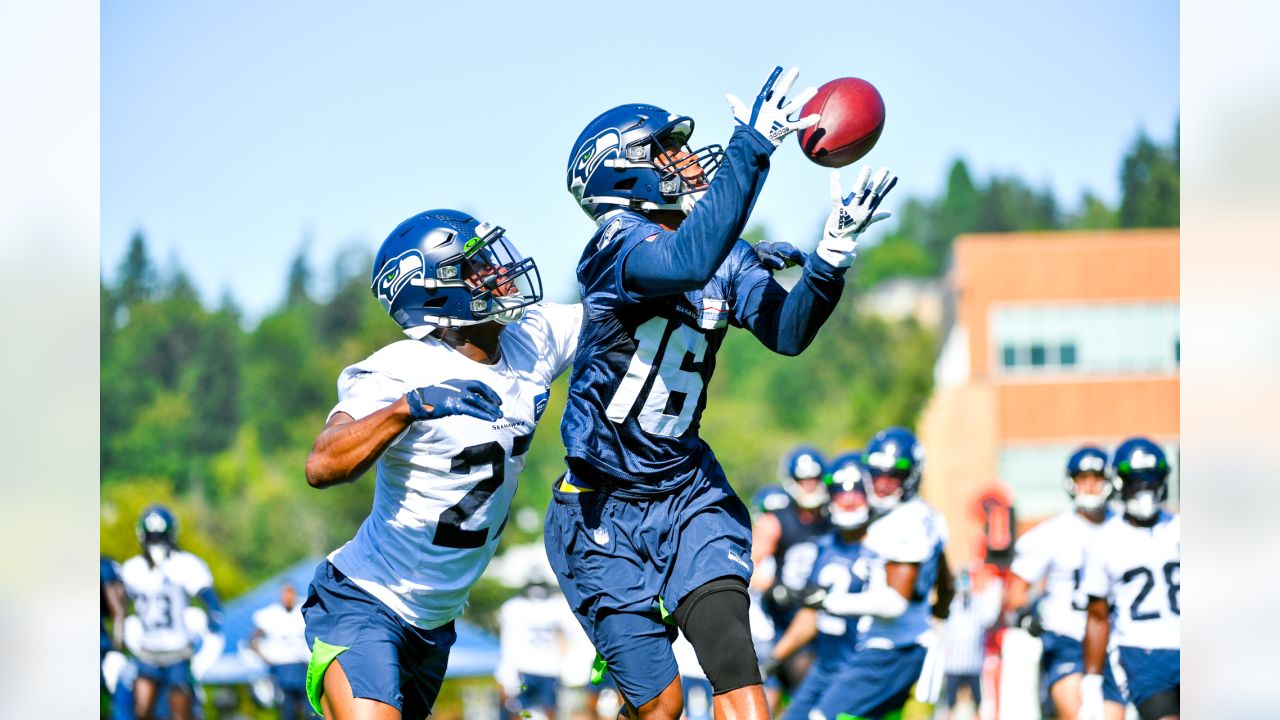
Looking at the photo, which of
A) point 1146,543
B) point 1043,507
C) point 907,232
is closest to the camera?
point 1146,543

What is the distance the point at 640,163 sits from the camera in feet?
16.2

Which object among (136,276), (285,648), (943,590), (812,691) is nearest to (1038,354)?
(285,648)

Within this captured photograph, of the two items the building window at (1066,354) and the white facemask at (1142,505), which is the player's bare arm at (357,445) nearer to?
the white facemask at (1142,505)

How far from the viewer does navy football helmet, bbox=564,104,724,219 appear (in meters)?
4.93

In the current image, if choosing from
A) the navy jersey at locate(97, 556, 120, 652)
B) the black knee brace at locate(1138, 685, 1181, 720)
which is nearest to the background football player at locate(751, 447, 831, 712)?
the black knee brace at locate(1138, 685, 1181, 720)

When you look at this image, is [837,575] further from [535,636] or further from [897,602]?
[535,636]

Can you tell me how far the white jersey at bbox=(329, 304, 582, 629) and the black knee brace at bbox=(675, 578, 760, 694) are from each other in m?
0.76

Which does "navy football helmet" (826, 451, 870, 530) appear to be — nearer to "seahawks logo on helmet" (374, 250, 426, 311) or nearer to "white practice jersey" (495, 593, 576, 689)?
"seahawks logo on helmet" (374, 250, 426, 311)

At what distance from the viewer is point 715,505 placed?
4.94 meters
